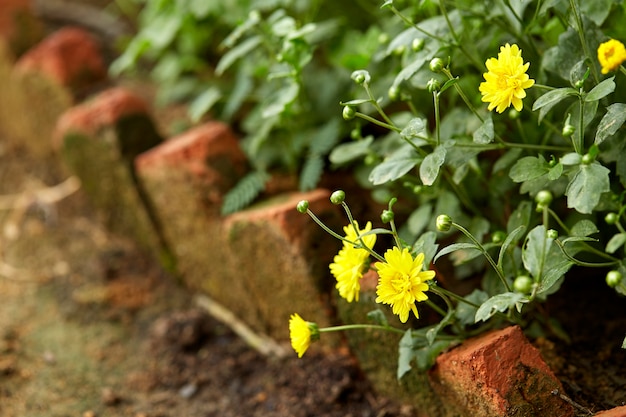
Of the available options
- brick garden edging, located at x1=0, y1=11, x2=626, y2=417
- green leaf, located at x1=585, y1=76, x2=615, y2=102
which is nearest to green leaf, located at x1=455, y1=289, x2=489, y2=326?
brick garden edging, located at x1=0, y1=11, x2=626, y2=417

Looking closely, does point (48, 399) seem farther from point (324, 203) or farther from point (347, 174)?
point (347, 174)

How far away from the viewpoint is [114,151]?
209cm

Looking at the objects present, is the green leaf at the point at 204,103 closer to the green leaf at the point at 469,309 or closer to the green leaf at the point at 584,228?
the green leaf at the point at 469,309

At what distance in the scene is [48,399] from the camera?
1.70 meters

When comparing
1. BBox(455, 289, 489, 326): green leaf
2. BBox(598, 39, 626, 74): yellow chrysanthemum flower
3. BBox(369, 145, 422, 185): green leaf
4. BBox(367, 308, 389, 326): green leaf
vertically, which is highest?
BBox(598, 39, 626, 74): yellow chrysanthemum flower

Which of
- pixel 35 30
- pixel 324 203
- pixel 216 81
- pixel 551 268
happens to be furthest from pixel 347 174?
pixel 35 30

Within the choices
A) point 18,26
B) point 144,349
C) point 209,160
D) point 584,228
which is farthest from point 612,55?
point 18,26

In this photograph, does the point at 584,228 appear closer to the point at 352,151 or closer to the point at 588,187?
the point at 588,187

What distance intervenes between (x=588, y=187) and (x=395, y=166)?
36 cm

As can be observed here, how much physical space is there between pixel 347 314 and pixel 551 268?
46 centimetres

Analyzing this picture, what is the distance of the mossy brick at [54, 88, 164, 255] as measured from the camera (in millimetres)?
2088

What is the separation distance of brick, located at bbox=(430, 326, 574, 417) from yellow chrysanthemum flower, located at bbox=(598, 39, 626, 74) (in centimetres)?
45

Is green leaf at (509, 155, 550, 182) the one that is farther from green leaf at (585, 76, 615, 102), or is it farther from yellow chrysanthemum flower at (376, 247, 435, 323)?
yellow chrysanthemum flower at (376, 247, 435, 323)

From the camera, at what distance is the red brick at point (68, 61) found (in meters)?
2.41
